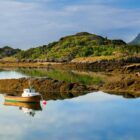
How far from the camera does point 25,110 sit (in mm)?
57156

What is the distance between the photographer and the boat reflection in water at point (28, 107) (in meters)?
55.6

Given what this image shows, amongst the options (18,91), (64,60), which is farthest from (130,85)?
(64,60)

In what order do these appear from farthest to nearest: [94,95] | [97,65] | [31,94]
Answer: [97,65] < [94,95] < [31,94]

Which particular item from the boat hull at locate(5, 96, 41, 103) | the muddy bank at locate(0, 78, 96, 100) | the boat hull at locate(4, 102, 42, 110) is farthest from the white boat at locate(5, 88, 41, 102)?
the muddy bank at locate(0, 78, 96, 100)

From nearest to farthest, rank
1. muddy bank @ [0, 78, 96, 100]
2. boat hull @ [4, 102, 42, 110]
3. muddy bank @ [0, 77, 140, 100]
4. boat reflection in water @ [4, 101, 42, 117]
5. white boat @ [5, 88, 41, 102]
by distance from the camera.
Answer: boat reflection in water @ [4, 101, 42, 117], boat hull @ [4, 102, 42, 110], white boat @ [5, 88, 41, 102], muddy bank @ [0, 77, 140, 100], muddy bank @ [0, 78, 96, 100]

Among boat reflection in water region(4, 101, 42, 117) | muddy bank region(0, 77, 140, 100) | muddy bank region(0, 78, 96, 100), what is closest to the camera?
boat reflection in water region(4, 101, 42, 117)

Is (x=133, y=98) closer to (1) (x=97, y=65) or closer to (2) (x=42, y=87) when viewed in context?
(2) (x=42, y=87)

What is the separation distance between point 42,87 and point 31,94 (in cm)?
1430

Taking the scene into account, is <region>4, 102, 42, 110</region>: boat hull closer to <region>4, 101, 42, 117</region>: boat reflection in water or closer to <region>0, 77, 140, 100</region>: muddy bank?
<region>4, 101, 42, 117</region>: boat reflection in water

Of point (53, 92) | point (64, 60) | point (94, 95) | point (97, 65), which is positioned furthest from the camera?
point (64, 60)

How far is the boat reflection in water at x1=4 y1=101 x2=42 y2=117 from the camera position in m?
55.6

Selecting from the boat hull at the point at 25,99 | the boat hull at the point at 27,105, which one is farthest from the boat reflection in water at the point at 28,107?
the boat hull at the point at 25,99

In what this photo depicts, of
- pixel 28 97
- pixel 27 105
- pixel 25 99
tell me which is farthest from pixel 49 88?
pixel 27 105

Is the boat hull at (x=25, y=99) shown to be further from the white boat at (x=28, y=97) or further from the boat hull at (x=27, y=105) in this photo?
the boat hull at (x=27, y=105)
